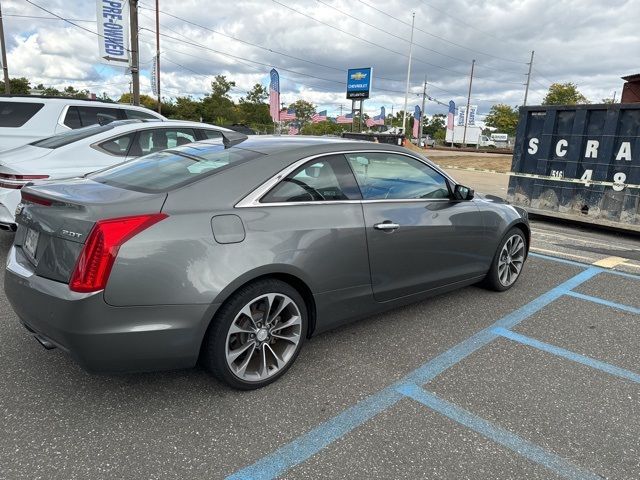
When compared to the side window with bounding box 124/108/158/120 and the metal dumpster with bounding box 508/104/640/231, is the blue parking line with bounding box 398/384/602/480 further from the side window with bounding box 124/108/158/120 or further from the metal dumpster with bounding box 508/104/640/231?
the side window with bounding box 124/108/158/120

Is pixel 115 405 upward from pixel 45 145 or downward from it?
downward

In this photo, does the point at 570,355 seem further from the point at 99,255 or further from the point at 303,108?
the point at 303,108

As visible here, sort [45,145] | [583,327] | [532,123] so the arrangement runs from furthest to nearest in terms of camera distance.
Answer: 1. [532,123]
2. [45,145]
3. [583,327]

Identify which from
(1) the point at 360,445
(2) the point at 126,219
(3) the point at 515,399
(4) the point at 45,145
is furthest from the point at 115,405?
(4) the point at 45,145

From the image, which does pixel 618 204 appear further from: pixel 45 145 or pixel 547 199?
pixel 45 145

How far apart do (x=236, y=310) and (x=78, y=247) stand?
2.83ft

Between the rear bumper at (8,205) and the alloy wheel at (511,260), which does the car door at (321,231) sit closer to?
the alloy wheel at (511,260)

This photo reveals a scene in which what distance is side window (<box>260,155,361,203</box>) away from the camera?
3029 mm

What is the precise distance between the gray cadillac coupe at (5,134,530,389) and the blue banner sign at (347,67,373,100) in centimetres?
2853

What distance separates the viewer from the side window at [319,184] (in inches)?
119

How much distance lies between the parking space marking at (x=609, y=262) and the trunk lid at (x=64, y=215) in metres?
5.49

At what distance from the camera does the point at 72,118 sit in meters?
7.52

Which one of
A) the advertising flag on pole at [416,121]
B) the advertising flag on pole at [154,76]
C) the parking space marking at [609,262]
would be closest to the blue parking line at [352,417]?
the parking space marking at [609,262]

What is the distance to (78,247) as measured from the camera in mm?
2420
